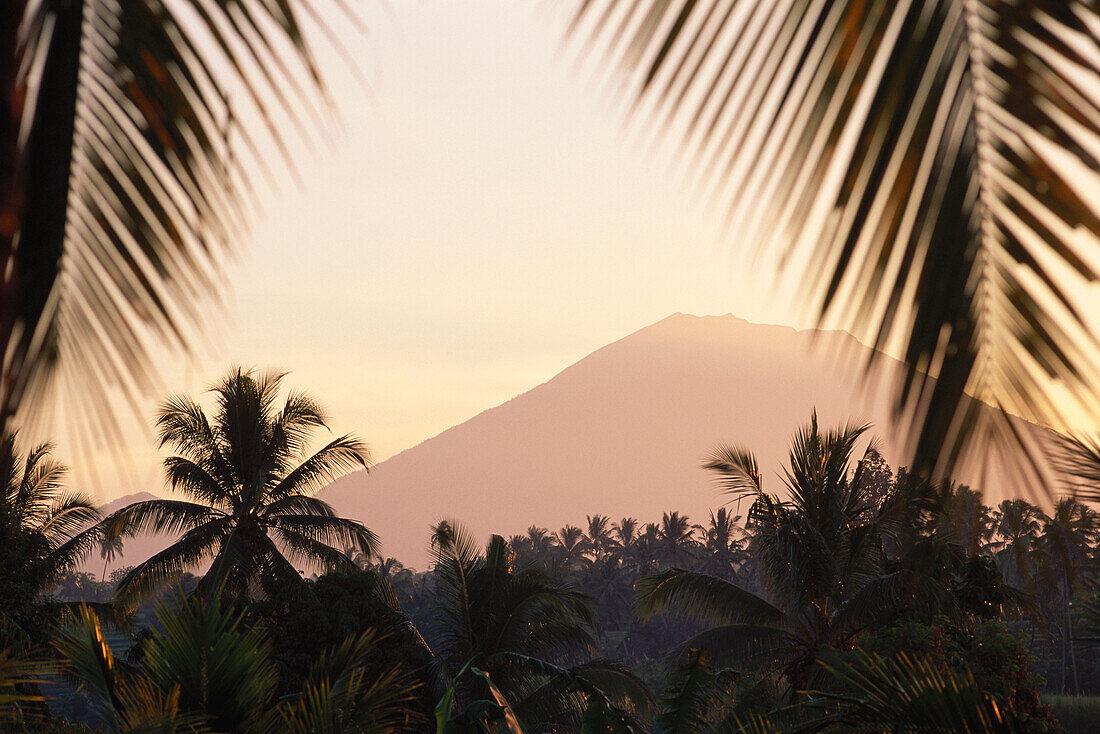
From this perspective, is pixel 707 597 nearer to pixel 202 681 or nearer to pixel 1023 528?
pixel 1023 528

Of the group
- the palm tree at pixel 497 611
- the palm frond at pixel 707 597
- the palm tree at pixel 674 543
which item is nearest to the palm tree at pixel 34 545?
the palm tree at pixel 497 611

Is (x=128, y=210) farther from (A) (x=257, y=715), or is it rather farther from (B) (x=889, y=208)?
(A) (x=257, y=715)

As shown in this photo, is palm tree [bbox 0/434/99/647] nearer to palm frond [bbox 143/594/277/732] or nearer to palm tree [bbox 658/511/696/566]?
→ palm frond [bbox 143/594/277/732]

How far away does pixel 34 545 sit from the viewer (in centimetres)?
1675

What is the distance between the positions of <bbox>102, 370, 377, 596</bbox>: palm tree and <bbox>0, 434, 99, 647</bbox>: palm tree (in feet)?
2.89

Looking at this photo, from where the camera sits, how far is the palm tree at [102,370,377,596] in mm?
19062

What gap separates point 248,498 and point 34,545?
3974mm

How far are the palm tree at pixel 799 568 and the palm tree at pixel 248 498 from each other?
7281 mm

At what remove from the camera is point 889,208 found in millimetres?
1199

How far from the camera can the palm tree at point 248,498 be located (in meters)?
19.1

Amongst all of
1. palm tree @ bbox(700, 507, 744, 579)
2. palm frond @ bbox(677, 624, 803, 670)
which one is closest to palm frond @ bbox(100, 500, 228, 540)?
palm frond @ bbox(677, 624, 803, 670)

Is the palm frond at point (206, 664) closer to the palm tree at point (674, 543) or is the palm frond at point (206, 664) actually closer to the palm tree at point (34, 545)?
the palm tree at point (34, 545)

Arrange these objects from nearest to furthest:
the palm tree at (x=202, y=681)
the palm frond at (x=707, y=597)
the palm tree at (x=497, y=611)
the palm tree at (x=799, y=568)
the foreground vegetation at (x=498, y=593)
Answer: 1. the palm tree at (x=202, y=681)
2. the foreground vegetation at (x=498, y=593)
3. the palm tree at (x=799, y=568)
4. the palm frond at (x=707, y=597)
5. the palm tree at (x=497, y=611)

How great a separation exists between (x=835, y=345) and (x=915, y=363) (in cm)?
10
